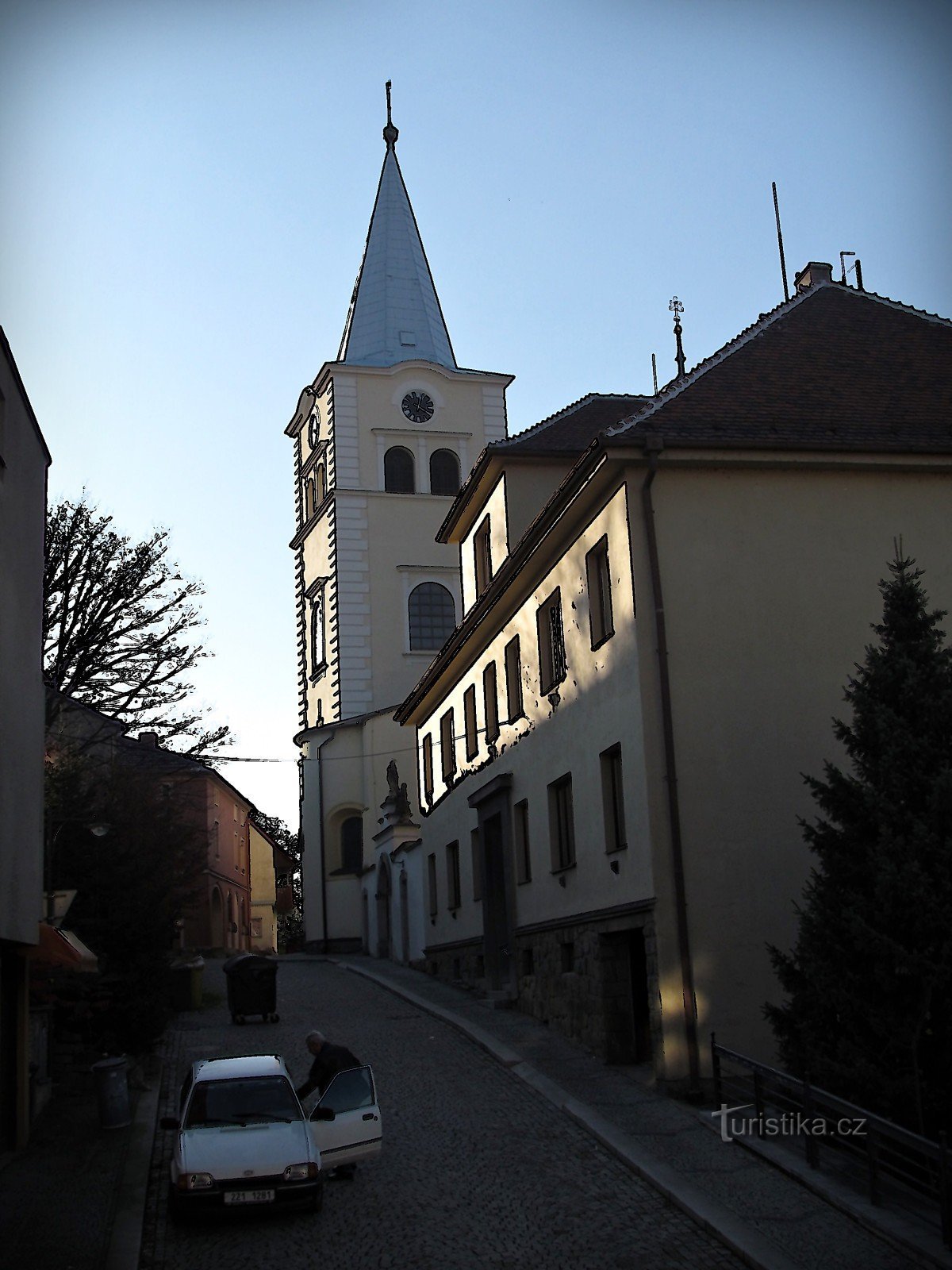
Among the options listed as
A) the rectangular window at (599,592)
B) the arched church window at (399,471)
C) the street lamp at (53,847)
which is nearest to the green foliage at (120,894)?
the street lamp at (53,847)

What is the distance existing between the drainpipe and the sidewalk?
32.4 inches

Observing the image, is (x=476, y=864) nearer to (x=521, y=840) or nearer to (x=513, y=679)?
(x=521, y=840)

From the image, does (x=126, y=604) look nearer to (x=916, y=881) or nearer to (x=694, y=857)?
(x=694, y=857)

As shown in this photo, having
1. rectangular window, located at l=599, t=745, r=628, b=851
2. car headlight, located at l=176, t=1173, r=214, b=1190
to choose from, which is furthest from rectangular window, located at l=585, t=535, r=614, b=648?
car headlight, located at l=176, t=1173, r=214, b=1190

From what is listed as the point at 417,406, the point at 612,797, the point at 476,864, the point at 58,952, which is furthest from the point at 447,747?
the point at 417,406

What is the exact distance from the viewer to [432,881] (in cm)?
3538

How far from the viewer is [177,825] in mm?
27281

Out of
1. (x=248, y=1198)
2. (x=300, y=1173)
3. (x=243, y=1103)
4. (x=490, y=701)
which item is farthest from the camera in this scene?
(x=490, y=701)

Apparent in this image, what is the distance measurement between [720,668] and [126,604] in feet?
45.1

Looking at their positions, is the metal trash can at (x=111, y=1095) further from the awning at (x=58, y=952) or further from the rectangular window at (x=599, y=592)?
the rectangular window at (x=599, y=592)

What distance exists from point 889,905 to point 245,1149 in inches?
249

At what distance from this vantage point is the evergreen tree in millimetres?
12891

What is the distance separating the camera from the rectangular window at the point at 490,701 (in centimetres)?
2802

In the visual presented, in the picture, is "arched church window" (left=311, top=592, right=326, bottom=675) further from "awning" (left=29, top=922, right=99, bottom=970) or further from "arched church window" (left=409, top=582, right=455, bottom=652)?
"awning" (left=29, top=922, right=99, bottom=970)
